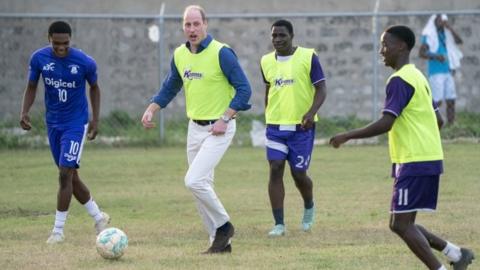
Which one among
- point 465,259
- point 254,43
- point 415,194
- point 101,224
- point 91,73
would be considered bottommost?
point 101,224

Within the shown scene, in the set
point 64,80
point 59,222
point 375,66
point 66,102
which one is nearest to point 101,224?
point 59,222

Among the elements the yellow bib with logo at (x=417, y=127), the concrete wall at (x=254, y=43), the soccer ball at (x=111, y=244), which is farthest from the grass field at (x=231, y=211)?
the concrete wall at (x=254, y=43)

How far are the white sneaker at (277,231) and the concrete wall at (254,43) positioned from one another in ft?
34.1

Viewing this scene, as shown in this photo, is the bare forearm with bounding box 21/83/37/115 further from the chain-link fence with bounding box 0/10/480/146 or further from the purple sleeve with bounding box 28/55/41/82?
the chain-link fence with bounding box 0/10/480/146

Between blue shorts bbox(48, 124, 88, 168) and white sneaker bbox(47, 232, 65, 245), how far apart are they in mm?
666

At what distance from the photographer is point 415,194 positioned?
8227 millimetres

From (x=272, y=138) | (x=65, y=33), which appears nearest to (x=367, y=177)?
(x=272, y=138)

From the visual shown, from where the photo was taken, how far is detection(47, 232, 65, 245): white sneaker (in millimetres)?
10743

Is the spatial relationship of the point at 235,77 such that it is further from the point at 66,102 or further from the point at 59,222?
the point at 59,222

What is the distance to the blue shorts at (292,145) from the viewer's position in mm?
11430

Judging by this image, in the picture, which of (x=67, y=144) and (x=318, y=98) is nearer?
(x=67, y=144)

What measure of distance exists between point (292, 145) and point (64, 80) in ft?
7.67

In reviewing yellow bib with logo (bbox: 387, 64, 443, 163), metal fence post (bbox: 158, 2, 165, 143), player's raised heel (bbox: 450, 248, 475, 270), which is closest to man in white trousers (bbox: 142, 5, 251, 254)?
yellow bib with logo (bbox: 387, 64, 443, 163)

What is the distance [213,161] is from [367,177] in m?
6.55
